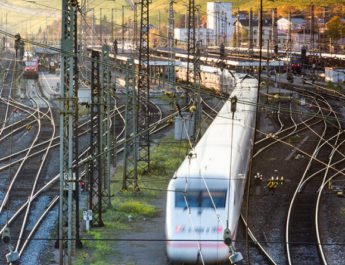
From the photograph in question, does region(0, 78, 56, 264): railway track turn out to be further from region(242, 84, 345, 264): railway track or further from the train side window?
region(242, 84, 345, 264): railway track

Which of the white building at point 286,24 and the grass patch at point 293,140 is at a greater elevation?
the white building at point 286,24

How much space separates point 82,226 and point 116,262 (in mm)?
3829

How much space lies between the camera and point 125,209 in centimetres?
2256

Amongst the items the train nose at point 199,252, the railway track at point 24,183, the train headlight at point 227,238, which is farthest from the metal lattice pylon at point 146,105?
the train headlight at point 227,238

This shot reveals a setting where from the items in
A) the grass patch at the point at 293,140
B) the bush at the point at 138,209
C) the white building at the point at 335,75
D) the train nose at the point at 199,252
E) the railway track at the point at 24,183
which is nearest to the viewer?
the train nose at the point at 199,252

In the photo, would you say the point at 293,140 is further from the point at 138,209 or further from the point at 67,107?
the point at 67,107

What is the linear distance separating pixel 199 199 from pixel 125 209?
6.83 metres

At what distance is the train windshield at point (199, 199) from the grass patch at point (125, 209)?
2428 millimetres

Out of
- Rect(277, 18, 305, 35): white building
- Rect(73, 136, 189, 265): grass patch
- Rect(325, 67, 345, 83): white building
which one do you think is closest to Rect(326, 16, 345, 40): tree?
Rect(277, 18, 305, 35): white building

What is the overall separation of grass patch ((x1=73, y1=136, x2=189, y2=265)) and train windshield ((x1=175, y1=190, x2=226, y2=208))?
7.97ft

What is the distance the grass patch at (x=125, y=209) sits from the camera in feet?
58.6

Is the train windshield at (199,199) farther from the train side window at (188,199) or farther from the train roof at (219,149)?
the train roof at (219,149)

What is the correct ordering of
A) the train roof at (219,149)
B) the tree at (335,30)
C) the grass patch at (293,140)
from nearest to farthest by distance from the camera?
the train roof at (219,149) → the grass patch at (293,140) → the tree at (335,30)

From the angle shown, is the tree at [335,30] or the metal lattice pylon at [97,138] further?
the tree at [335,30]
